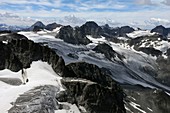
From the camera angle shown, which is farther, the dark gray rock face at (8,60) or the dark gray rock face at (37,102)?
the dark gray rock face at (8,60)

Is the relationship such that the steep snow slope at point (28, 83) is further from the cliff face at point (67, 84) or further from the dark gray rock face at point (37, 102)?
the cliff face at point (67, 84)

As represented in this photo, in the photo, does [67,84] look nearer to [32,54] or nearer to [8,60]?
[8,60]

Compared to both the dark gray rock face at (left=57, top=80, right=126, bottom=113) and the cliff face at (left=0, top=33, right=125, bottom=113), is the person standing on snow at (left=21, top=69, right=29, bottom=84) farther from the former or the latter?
the dark gray rock face at (left=57, top=80, right=126, bottom=113)

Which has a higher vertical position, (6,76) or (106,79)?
(6,76)

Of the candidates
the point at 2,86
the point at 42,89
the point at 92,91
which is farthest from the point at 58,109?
the point at 2,86

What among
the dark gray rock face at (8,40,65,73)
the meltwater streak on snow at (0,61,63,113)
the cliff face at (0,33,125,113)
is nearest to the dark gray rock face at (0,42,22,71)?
the cliff face at (0,33,125,113)

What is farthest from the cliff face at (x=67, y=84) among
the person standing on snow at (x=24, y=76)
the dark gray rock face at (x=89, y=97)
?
the person standing on snow at (x=24, y=76)

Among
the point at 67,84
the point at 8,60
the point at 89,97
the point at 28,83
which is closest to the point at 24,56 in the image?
the point at 8,60

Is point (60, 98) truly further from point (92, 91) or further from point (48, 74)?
point (48, 74)
